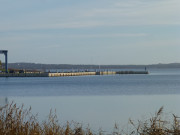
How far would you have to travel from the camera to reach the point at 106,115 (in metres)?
21.0

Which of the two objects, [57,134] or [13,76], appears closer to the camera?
[57,134]

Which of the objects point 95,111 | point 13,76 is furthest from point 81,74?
point 95,111

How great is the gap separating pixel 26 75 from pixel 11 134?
106063 mm

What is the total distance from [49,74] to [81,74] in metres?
18.1

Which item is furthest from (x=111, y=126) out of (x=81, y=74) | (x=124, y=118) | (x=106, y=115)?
(x=81, y=74)

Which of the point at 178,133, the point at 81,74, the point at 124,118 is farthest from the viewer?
the point at 81,74

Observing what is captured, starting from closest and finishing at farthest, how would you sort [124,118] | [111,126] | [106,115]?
[111,126] → [124,118] → [106,115]

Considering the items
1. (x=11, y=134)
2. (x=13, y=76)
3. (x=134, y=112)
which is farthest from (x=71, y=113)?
(x=13, y=76)

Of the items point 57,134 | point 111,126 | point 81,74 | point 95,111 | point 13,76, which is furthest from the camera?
point 81,74

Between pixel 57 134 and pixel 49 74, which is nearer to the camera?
pixel 57 134

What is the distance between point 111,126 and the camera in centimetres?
1688

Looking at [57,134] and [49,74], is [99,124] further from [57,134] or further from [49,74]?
[49,74]

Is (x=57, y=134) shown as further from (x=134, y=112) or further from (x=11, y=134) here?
(x=134, y=112)

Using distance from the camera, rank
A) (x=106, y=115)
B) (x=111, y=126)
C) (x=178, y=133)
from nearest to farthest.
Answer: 1. (x=178, y=133)
2. (x=111, y=126)
3. (x=106, y=115)
